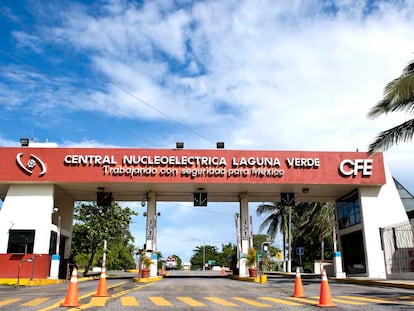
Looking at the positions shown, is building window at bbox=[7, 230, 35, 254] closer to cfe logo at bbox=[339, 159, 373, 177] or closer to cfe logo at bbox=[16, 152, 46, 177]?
cfe logo at bbox=[16, 152, 46, 177]

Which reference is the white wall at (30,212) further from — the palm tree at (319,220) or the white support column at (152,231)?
the palm tree at (319,220)

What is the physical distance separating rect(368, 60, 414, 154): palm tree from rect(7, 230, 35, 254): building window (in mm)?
17625

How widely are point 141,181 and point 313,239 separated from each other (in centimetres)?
2927

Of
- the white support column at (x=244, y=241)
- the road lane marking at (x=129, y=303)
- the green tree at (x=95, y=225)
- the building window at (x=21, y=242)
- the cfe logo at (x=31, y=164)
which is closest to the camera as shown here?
the road lane marking at (x=129, y=303)

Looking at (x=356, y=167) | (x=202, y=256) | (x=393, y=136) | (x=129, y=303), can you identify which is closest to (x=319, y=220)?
(x=356, y=167)

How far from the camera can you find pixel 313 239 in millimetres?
47625

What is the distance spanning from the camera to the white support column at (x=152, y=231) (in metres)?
25.8

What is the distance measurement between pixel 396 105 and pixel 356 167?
870 centimetres

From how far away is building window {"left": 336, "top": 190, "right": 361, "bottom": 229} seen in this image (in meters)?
25.9

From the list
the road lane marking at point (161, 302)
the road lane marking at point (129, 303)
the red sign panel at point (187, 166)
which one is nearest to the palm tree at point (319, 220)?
the red sign panel at point (187, 166)

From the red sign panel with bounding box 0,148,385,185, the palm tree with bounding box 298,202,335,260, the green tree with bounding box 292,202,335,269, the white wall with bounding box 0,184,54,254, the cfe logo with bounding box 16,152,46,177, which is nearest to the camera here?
the white wall with bounding box 0,184,54,254

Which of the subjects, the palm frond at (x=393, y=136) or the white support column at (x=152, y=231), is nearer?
the palm frond at (x=393, y=136)

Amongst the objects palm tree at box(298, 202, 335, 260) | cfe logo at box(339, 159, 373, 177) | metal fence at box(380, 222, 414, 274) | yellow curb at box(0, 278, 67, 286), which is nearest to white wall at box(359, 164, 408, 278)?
metal fence at box(380, 222, 414, 274)

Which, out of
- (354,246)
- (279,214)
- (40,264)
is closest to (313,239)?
(279,214)
